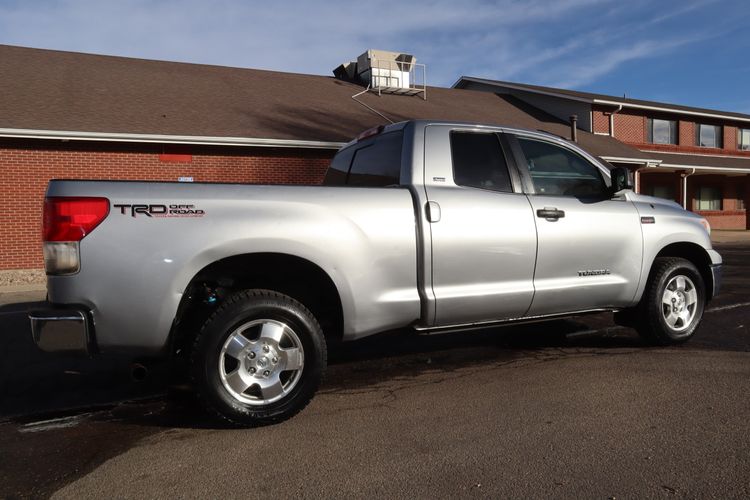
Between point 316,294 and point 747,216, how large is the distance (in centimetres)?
3090

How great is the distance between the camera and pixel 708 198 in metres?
28.0

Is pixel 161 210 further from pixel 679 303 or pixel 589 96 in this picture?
pixel 589 96

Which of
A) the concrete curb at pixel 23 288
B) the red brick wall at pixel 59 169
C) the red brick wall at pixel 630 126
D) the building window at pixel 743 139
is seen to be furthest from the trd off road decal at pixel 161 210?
the building window at pixel 743 139

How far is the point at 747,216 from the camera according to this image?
94.2ft

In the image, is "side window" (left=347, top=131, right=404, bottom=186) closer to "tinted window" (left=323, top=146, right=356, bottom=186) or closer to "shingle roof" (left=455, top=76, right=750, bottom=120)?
"tinted window" (left=323, top=146, right=356, bottom=186)

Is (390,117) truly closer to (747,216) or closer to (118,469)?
(118,469)

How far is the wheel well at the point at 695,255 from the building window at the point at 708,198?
24.8 meters

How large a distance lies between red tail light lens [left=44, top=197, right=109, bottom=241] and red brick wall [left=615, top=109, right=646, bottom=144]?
2400cm

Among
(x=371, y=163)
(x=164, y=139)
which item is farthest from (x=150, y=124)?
(x=371, y=163)

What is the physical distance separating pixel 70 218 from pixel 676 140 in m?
27.7

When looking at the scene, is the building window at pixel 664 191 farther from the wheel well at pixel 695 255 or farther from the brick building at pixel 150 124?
the wheel well at pixel 695 255

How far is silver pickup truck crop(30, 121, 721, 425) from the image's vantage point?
130 inches

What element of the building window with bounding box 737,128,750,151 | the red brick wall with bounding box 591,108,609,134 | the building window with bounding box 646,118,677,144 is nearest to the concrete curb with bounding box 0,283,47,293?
the red brick wall with bounding box 591,108,609,134

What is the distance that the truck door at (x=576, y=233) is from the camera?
181 inches
